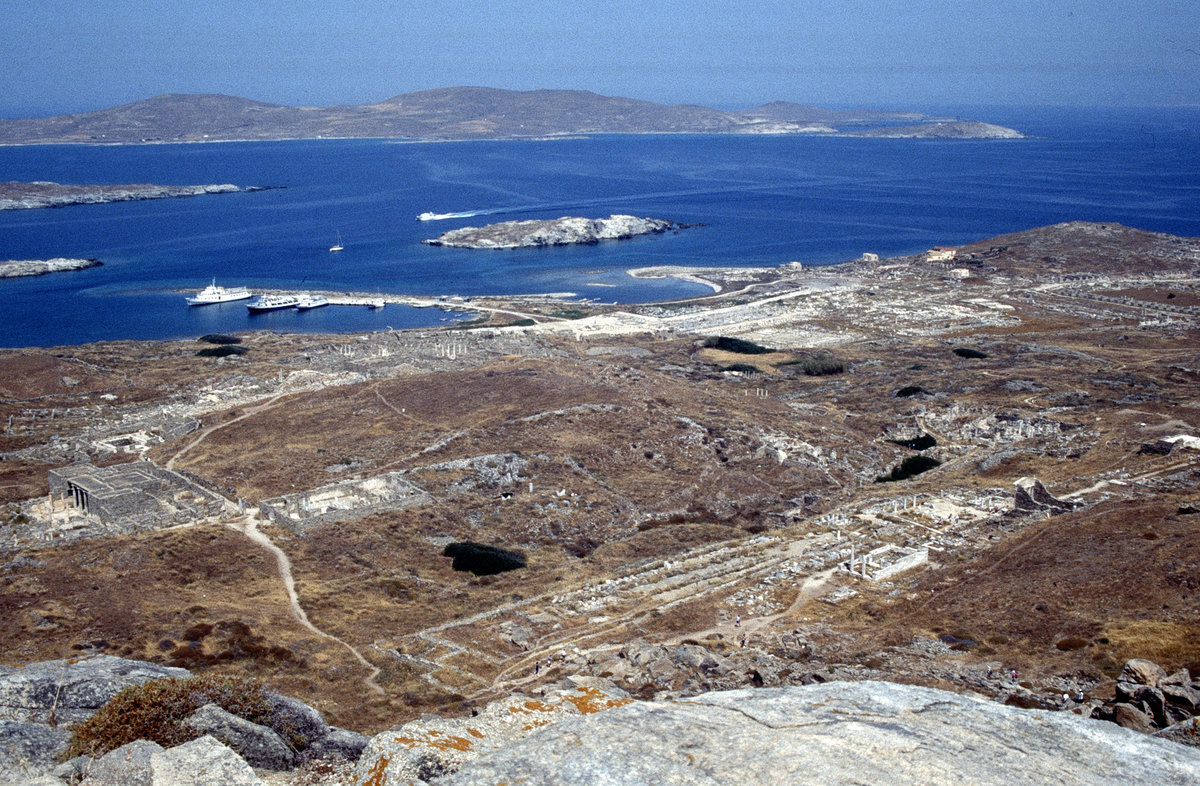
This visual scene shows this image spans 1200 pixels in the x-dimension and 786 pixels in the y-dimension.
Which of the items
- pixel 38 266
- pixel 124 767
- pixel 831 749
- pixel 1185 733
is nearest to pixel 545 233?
pixel 38 266

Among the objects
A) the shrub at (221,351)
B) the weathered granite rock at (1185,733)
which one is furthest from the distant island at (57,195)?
the weathered granite rock at (1185,733)

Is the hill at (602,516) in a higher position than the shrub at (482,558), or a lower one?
higher

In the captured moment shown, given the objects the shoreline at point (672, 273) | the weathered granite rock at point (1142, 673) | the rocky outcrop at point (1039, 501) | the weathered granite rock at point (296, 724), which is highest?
the weathered granite rock at point (296, 724)

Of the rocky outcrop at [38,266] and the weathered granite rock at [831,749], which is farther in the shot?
the rocky outcrop at [38,266]

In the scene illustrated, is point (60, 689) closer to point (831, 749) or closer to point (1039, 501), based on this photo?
point (831, 749)

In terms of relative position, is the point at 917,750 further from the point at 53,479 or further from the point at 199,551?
the point at 53,479

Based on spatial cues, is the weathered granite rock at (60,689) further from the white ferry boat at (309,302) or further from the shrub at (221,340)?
the white ferry boat at (309,302)
